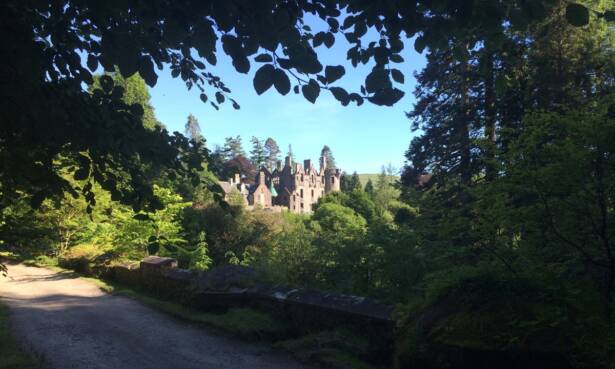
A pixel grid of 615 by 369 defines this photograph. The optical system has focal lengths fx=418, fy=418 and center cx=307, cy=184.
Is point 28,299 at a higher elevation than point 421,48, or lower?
lower

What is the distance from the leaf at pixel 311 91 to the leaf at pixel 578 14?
1.35 meters

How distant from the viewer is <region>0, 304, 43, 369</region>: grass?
17.9ft

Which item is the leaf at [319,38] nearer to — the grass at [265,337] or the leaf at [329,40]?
the leaf at [329,40]

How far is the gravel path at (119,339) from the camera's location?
5.86m

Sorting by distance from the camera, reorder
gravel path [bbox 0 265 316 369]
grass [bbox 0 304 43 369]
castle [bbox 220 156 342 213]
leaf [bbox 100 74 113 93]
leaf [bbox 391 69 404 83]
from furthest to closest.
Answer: castle [bbox 220 156 342 213], gravel path [bbox 0 265 316 369], grass [bbox 0 304 43 369], leaf [bbox 100 74 113 93], leaf [bbox 391 69 404 83]

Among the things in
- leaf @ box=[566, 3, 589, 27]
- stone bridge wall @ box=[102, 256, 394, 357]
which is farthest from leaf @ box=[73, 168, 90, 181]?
stone bridge wall @ box=[102, 256, 394, 357]

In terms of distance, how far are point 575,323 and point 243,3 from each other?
3.80m

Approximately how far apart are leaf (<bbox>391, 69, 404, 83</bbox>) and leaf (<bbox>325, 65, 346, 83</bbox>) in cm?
33

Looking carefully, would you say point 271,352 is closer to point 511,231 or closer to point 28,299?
point 511,231

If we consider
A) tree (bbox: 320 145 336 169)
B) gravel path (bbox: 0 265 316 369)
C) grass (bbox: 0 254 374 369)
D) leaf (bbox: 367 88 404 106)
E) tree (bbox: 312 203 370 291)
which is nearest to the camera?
leaf (bbox: 367 88 404 106)

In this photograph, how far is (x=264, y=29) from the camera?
7.47 ft

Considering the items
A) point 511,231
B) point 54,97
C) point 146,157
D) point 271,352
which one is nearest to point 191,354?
point 271,352

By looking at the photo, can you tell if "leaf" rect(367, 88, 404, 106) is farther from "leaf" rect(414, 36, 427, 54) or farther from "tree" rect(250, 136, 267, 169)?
"tree" rect(250, 136, 267, 169)

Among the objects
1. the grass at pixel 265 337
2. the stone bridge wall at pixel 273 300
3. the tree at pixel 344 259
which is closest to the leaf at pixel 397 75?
the stone bridge wall at pixel 273 300
